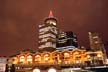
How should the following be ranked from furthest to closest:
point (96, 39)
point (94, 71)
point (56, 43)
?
point (56, 43)
point (96, 39)
point (94, 71)

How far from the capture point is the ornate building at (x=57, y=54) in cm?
11844

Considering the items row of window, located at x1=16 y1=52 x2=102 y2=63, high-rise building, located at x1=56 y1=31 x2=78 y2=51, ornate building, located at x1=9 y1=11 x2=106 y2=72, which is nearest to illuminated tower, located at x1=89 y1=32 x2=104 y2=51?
ornate building, located at x1=9 y1=11 x2=106 y2=72

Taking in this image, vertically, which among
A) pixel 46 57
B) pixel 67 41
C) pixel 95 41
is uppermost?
pixel 67 41

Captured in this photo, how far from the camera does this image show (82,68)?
88.6 m

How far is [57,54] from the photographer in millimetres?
153375

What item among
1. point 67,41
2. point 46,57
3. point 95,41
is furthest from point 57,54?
point 95,41

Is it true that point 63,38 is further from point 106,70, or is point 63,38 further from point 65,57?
point 106,70

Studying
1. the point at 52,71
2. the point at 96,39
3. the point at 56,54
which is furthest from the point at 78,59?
the point at 52,71

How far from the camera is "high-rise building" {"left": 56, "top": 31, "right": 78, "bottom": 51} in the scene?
596ft

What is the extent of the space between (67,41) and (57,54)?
36.1m

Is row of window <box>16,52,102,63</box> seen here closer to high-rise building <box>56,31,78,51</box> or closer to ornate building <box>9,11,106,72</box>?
ornate building <box>9,11,106,72</box>

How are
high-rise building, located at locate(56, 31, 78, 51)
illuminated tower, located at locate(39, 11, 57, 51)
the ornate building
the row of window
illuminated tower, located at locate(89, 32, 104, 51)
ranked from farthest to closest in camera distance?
high-rise building, located at locate(56, 31, 78, 51)
illuminated tower, located at locate(39, 11, 57, 51)
illuminated tower, located at locate(89, 32, 104, 51)
the row of window
the ornate building

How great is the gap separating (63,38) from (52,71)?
127 metres

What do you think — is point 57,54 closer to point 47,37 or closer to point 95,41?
point 47,37
